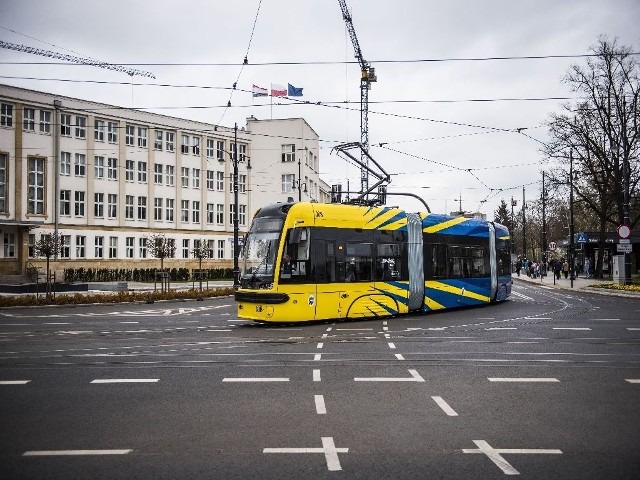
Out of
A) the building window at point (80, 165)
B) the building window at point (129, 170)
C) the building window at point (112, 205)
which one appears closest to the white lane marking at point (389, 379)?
the building window at point (80, 165)

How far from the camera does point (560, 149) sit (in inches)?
1694

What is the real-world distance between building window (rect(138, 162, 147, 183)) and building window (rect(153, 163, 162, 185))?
0.89m

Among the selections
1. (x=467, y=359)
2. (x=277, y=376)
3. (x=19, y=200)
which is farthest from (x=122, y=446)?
(x=19, y=200)

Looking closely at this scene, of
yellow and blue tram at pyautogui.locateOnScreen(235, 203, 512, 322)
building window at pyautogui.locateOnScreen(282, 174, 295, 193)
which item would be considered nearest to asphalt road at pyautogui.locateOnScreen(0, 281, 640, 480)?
yellow and blue tram at pyautogui.locateOnScreen(235, 203, 512, 322)

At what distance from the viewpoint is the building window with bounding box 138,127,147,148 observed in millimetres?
57406

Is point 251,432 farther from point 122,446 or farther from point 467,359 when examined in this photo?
point 467,359

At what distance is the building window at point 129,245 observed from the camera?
55844mm

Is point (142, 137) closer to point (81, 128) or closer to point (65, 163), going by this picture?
point (81, 128)

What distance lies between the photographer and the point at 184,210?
→ 61250 mm

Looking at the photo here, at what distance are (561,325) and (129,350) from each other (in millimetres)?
12052

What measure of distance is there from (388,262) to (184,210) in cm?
4417

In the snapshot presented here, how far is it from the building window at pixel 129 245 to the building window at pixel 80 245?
3.92 metres

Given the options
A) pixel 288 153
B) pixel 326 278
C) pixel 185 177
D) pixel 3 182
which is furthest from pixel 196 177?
pixel 326 278

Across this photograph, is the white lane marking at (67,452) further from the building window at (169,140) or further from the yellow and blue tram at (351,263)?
the building window at (169,140)
